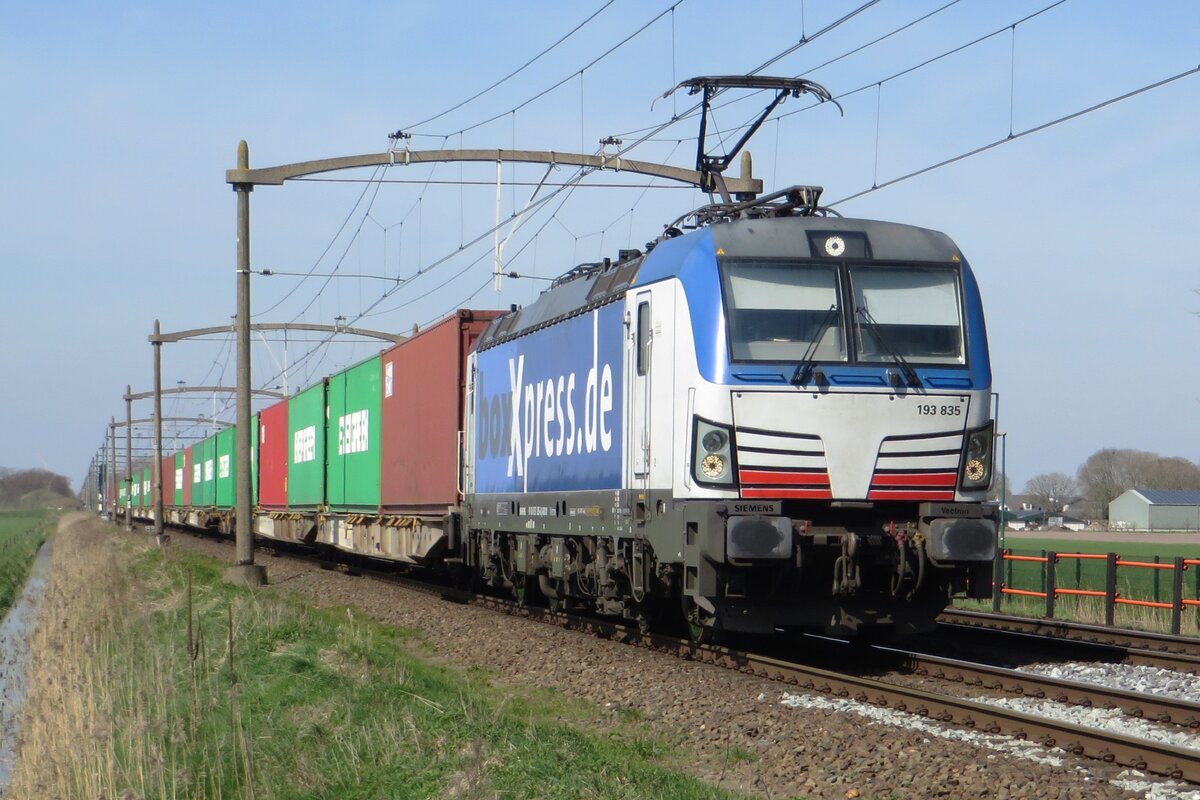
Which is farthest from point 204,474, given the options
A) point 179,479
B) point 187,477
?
point 179,479

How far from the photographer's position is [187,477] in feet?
200

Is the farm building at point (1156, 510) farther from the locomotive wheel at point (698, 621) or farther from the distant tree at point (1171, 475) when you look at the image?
the locomotive wheel at point (698, 621)

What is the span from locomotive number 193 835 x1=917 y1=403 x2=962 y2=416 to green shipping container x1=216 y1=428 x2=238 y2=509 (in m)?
35.8

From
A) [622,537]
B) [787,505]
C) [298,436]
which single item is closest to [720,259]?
[787,505]

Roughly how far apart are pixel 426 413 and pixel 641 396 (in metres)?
9.90

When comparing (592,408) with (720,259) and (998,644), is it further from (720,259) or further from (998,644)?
(998,644)

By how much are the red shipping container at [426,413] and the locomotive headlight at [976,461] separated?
981 cm

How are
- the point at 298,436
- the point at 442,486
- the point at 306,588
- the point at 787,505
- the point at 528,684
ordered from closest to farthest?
the point at 787,505 < the point at 528,684 < the point at 442,486 < the point at 306,588 < the point at 298,436

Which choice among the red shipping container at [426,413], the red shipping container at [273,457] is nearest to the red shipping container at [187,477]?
the red shipping container at [273,457]

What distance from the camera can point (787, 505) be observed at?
10883mm

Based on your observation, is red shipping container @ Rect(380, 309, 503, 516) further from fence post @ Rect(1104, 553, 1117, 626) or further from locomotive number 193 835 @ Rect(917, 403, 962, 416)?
locomotive number 193 835 @ Rect(917, 403, 962, 416)

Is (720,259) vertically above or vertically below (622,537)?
above

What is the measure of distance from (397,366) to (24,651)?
8.26 metres

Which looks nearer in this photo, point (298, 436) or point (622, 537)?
point (622, 537)
